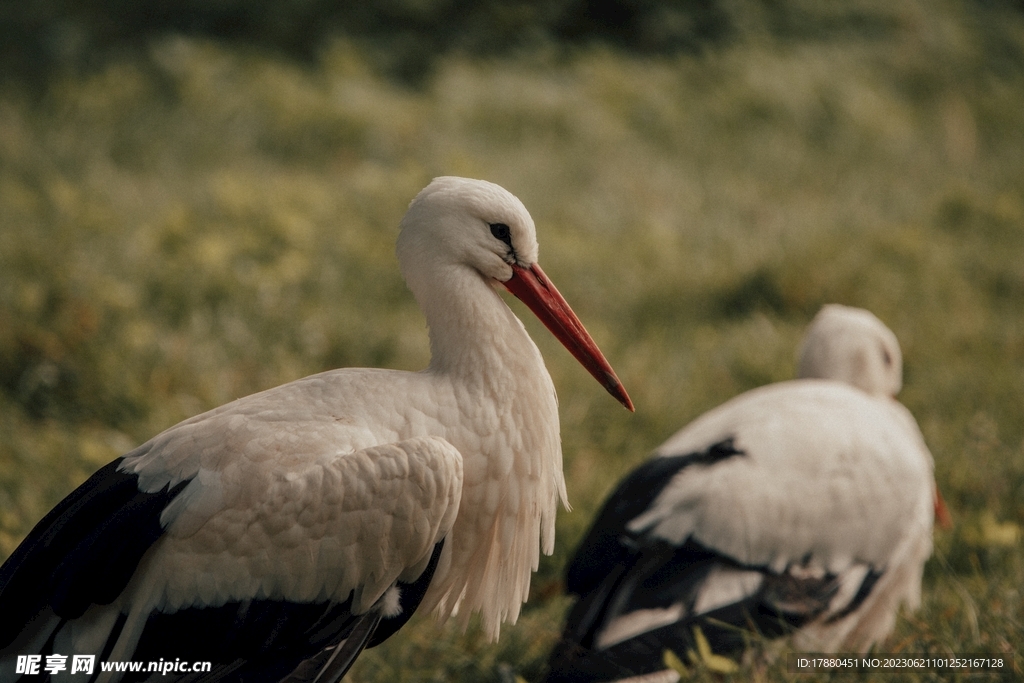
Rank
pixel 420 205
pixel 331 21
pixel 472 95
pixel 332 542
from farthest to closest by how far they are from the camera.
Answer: pixel 331 21 → pixel 472 95 → pixel 420 205 → pixel 332 542

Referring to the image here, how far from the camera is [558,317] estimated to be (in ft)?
7.81

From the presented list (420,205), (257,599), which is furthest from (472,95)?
(257,599)

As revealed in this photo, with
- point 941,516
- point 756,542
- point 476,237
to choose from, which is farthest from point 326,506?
point 941,516

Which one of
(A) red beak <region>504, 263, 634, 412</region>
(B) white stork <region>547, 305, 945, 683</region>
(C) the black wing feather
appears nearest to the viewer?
(C) the black wing feather

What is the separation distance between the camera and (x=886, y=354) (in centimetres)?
395

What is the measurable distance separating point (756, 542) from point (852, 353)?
1.25m

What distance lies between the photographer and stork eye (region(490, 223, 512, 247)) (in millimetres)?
2283

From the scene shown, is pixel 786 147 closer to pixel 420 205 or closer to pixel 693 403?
pixel 693 403

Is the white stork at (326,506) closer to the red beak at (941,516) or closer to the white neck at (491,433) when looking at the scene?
the white neck at (491,433)

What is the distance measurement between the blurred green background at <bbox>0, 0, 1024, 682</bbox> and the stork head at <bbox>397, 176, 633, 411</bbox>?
111 cm

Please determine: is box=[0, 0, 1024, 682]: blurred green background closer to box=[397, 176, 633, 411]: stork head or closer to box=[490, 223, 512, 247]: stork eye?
box=[397, 176, 633, 411]: stork head

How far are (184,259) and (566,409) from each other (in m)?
2.00

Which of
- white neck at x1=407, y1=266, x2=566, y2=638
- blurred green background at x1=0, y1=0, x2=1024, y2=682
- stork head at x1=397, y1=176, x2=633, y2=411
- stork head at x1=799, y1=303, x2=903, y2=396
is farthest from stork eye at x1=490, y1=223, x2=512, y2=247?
stork head at x1=799, y1=303, x2=903, y2=396

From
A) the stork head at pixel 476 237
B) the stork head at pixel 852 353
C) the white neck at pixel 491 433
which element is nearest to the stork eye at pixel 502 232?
the stork head at pixel 476 237
